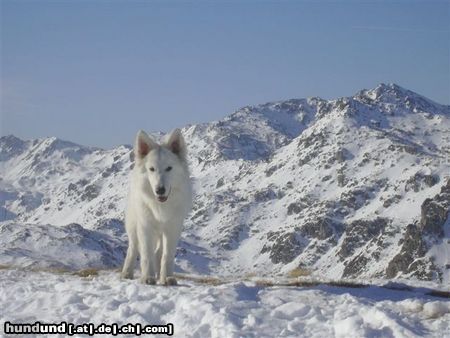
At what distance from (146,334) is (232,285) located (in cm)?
365

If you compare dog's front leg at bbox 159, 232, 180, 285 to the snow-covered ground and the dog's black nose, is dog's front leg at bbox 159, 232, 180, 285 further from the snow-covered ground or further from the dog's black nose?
the dog's black nose

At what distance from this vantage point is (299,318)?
1206 cm

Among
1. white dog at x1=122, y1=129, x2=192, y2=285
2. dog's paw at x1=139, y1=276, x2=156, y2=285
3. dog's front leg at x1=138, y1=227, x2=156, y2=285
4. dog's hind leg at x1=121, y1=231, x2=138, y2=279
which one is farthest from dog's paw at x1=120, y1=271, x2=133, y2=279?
dog's paw at x1=139, y1=276, x2=156, y2=285

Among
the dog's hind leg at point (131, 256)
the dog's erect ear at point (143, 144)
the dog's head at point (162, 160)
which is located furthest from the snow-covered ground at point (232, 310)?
the dog's erect ear at point (143, 144)

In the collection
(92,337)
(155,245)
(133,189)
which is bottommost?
(92,337)

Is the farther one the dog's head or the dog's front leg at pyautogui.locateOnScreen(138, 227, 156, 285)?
the dog's front leg at pyautogui.locateOnScreen(138, 227, 156, 285)

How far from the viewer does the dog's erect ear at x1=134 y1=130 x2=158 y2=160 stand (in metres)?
16.3

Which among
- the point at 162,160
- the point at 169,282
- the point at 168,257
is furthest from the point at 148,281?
the point at 162,160

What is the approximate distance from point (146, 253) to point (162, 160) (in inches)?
102

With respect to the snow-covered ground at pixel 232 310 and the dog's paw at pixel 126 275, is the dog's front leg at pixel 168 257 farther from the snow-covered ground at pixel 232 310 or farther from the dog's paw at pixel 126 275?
the dog's paw at pixel 126 275

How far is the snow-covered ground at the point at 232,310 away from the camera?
11.3 meters

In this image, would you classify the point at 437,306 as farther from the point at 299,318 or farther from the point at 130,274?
the point at 130,274

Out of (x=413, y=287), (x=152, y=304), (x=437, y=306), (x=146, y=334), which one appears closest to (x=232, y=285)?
(x=152, y=304)

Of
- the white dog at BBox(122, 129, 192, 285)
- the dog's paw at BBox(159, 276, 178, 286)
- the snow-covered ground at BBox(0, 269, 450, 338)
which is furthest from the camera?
the white dog at BBox(122, 129, 192, 285)
